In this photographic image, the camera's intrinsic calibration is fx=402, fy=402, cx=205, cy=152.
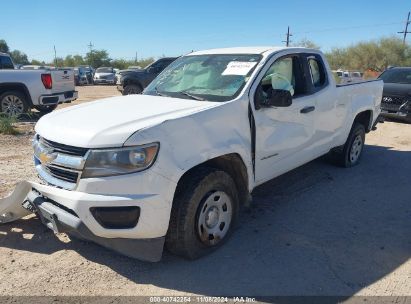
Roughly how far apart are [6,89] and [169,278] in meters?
9.33

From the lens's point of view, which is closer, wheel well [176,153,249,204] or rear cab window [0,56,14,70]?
wheel well [176,153,249,204]

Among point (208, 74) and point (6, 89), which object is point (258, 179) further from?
point (6, 89)

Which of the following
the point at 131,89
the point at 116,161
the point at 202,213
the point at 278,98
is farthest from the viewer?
the point at 131,89

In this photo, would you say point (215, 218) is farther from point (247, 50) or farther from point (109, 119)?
point (247, 50)

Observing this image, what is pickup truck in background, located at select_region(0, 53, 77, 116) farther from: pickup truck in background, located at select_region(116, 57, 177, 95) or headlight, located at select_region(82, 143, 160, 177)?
headlight, located at select_region(82, 143, 160, 177)

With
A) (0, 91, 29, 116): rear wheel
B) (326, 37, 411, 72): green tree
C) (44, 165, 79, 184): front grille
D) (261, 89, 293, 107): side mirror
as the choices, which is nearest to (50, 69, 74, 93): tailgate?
(0, 91, 29, 116): rear wheel

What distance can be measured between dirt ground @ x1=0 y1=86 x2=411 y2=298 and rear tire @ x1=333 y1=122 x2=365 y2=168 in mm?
1085

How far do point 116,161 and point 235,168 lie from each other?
4.20 ft

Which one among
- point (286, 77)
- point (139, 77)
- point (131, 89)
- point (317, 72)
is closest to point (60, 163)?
point (286, 77)

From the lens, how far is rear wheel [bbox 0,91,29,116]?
1063cm

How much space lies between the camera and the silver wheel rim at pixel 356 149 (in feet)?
20.9

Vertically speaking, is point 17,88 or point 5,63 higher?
point 5,63

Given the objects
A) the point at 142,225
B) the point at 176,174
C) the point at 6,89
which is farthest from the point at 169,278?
the point at 6,89

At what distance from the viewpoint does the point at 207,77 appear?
170 inches
